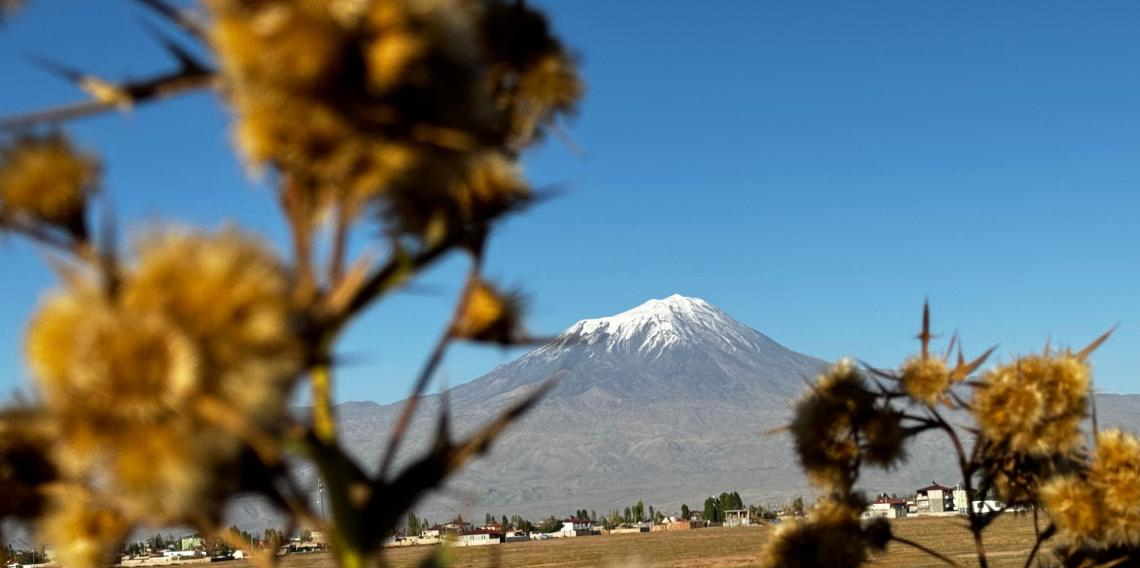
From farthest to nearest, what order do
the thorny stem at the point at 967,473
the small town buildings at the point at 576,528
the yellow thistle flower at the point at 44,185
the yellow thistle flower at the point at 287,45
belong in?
the small town buildings at the point at 576,528
the thorny stem at the point at 967,473
the yellow thistle flower at the point at 44,185
the yellow thistle flower at the point at 287,45

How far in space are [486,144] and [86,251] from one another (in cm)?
96

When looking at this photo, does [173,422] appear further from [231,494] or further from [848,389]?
[848,389]

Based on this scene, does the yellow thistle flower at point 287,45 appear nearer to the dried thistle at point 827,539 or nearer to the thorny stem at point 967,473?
the dried thistle at point 827,539

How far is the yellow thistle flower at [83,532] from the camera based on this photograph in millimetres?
2676

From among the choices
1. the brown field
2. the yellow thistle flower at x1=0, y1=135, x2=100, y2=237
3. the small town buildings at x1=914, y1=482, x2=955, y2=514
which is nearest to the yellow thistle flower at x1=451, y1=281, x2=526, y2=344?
the yellow thistle flower at x1=0, y1=135, x2=100, y2=237

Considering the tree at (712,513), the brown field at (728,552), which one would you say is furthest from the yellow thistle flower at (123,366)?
the tree at (712,513)

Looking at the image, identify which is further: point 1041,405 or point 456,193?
point 1041,405

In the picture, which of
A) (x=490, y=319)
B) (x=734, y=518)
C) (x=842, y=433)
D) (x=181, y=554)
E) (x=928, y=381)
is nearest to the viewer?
(x=490, y=319)

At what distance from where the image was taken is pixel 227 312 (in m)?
2.05

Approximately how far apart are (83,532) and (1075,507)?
5.94 meters

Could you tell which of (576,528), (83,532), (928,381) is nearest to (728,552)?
(576,528)

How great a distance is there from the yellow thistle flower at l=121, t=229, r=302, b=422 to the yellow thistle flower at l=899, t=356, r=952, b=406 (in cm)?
607

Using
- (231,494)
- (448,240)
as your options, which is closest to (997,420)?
(448,240)

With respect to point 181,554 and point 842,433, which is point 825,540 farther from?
point 181,554
